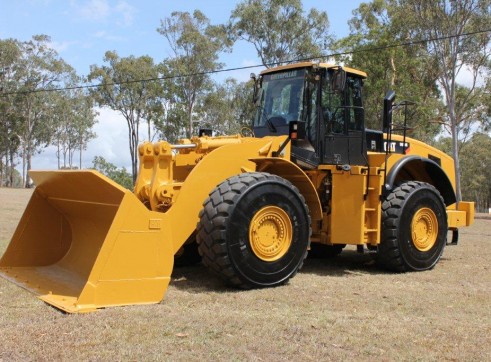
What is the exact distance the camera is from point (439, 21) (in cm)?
2730

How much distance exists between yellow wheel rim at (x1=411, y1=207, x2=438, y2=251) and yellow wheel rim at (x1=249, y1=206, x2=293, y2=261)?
2.61m

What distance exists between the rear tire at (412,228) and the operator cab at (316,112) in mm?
827

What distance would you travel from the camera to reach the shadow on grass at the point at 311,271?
6332mm

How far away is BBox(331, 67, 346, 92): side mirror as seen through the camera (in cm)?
716

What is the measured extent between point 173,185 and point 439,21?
80.9 feet

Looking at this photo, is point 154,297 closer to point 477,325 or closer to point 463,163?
point 477,325

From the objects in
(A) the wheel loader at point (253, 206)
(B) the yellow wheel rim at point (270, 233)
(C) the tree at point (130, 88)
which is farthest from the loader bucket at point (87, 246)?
(C) the tree at point (130, 88)

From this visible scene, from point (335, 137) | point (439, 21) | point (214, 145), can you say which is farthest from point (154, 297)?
point (439, 21)

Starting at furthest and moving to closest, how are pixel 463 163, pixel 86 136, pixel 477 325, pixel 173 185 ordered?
pixel 86 136 → pixel 463 163 → pixel 173 185 → pixel 477 325

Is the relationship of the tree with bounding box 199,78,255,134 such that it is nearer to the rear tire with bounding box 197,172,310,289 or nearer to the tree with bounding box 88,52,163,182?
the tree with bounding box 88,52,163,182

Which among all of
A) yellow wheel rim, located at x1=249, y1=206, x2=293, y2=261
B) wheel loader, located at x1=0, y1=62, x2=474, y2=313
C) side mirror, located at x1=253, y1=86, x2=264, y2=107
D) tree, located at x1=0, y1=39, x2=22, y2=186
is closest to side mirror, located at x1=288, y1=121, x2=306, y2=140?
wheel loader, located at x1=0, y1=62, x2=474, y2=313

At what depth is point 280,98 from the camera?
7957 mm

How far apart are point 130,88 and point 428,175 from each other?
1662 inches

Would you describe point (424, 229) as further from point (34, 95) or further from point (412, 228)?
point (34, 95)
